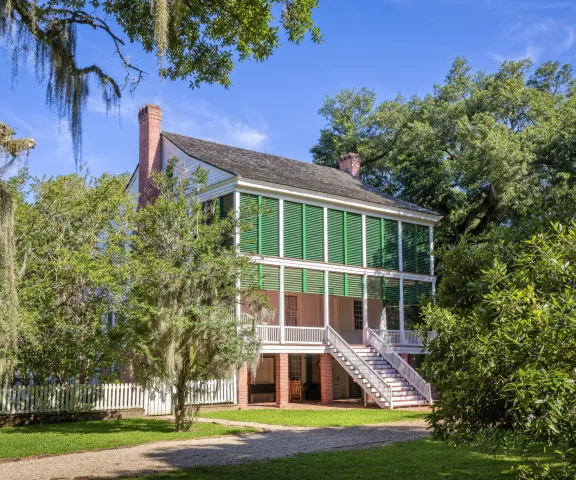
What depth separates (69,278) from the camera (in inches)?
708

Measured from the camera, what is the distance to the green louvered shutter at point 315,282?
968 inches

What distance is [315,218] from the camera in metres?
25.1

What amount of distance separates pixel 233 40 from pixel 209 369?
9.66 m

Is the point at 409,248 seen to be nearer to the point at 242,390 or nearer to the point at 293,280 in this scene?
the point at 293,280

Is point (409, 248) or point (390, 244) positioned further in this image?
point (409, 248)

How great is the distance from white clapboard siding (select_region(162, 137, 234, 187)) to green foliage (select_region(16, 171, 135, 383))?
137 inches

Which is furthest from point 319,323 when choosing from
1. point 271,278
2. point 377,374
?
point 377,374

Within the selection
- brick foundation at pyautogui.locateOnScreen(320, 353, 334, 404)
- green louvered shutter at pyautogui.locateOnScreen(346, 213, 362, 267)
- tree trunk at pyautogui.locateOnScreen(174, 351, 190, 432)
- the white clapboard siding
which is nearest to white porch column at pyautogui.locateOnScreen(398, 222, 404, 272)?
green louvered shutter at pyautogui.locateOnScreen(346, 213, 362, 267)

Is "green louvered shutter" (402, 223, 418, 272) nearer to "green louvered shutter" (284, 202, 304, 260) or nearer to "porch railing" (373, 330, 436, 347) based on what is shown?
"porch railing" (373, 330, 436, 347)

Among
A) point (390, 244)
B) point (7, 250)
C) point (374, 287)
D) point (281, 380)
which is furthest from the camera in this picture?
point (390, 244)

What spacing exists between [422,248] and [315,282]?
21.2 feet

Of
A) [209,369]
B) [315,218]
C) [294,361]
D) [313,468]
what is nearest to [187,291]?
[209,369]

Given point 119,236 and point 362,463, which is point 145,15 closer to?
point 362,463

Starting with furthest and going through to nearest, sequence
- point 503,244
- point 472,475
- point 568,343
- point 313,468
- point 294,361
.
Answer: point 294,361
point 313,468
point 472,475
point 503,244
point 568,343
